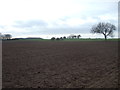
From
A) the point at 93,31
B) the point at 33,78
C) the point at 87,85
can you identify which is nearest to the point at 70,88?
the point at 87,85

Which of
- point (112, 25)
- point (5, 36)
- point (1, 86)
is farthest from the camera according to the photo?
point (5, 36)

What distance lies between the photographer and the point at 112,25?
3917 inches

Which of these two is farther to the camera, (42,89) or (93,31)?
(93,31)

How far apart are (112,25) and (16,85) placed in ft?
329

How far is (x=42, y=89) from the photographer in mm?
6727

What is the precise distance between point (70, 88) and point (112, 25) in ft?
328

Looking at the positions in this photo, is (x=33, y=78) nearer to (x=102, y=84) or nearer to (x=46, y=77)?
(x=46, y=77)

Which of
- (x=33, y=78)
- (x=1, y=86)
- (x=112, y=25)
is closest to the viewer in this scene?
(x=1, y=86)

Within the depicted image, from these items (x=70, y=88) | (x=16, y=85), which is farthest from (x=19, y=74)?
(x=70, y=88)

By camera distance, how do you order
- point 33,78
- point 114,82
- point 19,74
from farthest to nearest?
point 19,74
point 33,78
point 114,82

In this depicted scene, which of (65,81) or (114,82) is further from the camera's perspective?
(65,81)

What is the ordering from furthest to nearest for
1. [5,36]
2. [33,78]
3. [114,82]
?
1. [5,36]
2. [33,78]
3. [114,82]

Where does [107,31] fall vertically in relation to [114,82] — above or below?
above

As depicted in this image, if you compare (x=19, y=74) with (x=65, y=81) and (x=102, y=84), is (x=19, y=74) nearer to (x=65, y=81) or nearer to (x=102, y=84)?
(x=65, y=81)
